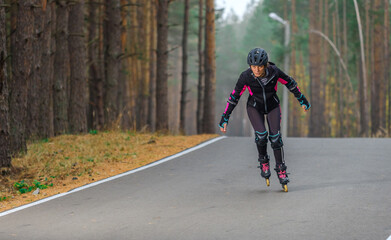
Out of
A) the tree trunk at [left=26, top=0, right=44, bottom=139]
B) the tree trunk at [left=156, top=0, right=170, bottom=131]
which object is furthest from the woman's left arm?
the tree trunk at [left=156, top=0, right=170, bottom=131]

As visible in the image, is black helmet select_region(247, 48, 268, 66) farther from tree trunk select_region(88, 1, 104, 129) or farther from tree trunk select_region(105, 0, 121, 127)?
tree trunk select_region(88, 1, 104, 129)

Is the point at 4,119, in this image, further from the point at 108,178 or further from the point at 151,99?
the point at 151,99

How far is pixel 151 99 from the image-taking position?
38281 mm

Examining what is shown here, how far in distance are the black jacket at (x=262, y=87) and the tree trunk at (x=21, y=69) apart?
6.88 m

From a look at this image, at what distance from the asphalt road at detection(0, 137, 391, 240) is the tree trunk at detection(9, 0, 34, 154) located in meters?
3.91

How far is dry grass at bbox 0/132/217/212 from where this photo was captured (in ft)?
37.1

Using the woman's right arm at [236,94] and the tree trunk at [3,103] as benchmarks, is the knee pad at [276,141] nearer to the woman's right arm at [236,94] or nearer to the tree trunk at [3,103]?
the woman's right arm at [236,94]

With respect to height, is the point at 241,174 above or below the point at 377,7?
below

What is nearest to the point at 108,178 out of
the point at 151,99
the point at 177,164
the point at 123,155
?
the point at 177,164

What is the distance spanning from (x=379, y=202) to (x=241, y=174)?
11.2 ft

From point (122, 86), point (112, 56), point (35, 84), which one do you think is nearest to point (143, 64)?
point (122, 86)

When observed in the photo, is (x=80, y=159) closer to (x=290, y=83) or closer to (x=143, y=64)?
(x=290, y=83)

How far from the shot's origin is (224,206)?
8.55 metres

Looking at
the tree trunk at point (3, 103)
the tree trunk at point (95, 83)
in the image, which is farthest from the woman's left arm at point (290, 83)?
the tree trunk at point (95, 83)
